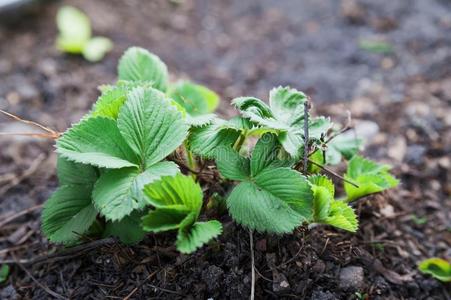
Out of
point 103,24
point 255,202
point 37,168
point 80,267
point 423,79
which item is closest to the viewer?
point 255,202

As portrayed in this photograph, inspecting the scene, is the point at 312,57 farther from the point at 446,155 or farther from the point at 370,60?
the point at 446,155

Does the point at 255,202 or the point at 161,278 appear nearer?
the point at 255,202

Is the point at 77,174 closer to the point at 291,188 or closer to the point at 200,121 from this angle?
the point at 200,121

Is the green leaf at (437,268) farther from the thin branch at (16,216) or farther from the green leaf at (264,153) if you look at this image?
the thin branch at (16,216)

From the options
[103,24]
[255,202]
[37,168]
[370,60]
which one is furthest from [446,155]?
[103,24]

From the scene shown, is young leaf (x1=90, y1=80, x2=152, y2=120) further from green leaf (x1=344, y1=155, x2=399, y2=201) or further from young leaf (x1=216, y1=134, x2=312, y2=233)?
green leaf (x1=344, y1=155, x2=399, y2=201)

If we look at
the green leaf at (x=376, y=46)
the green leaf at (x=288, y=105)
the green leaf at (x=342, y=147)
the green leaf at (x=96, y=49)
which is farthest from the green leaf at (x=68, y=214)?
the green leaf at (x=376, y=46)

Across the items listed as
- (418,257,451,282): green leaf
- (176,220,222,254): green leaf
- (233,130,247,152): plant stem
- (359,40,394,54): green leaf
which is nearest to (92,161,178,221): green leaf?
(176,220,222,254): green leaf
